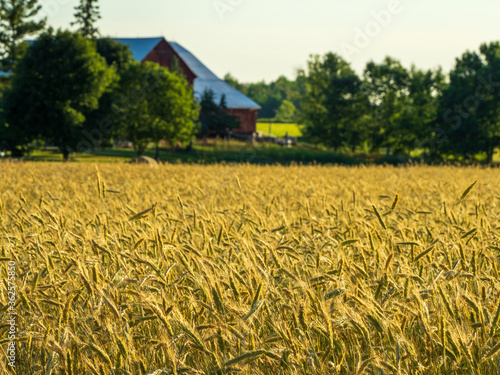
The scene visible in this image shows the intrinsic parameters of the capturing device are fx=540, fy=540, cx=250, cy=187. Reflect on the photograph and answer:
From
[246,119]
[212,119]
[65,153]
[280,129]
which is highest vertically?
[280,129]

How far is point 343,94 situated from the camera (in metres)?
53.8

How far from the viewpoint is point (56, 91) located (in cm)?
3459

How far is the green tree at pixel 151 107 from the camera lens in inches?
1544

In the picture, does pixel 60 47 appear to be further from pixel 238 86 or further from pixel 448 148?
pixel 238 86

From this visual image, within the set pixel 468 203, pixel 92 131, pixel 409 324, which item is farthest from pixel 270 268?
pixel 92 131

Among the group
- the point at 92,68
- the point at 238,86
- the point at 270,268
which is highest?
the point at 238,86

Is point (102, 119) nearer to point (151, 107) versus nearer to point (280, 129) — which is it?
point (151, 107)

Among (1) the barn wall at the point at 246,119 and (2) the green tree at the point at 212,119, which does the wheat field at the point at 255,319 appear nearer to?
(2) the green tree at the point at 212,119

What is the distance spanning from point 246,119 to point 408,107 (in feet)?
69.0

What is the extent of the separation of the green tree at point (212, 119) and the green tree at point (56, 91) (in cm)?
2022

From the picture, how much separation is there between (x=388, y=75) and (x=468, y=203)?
48384 millimetres

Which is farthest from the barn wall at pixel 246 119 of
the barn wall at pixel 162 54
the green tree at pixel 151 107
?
the green tree at pixel 151 107

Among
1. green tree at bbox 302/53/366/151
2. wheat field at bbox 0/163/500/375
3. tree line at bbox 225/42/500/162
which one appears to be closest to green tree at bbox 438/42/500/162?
tree line at bbox 225/42/500/162

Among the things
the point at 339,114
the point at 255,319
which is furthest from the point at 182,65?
the point at 255,319
